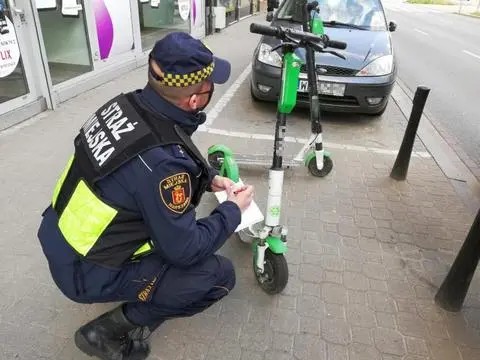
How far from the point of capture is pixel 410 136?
422cm

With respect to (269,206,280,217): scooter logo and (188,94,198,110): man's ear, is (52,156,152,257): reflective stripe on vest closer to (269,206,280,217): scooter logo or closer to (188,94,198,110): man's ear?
(188,94,198,110): man's ear

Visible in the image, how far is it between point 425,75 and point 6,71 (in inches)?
333

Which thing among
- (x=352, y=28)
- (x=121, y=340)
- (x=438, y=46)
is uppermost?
(x=352, y=28)

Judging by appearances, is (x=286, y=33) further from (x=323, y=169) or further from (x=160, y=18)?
(x=160, y=18)

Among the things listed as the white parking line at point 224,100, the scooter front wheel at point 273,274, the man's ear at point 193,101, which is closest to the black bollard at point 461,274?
the scooter front wheel at point 273,274

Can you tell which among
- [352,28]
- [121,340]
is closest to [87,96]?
[352,28]

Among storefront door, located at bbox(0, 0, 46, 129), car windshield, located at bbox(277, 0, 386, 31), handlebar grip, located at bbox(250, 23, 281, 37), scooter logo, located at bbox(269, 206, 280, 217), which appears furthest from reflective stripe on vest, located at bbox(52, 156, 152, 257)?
car windshield, located at bbox(277, 0, 386, 31)

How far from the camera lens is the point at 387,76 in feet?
17.9

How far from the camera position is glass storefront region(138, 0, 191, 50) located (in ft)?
27.4

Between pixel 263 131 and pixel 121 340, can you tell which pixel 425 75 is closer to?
pixel 263 131

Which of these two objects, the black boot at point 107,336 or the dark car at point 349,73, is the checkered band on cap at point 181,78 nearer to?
the black boot at point 107,336

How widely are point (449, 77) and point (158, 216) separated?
9.67 m

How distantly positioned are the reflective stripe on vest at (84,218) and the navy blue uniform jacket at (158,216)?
2.1 inches

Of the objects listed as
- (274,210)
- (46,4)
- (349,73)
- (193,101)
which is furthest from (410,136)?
(46,4)
